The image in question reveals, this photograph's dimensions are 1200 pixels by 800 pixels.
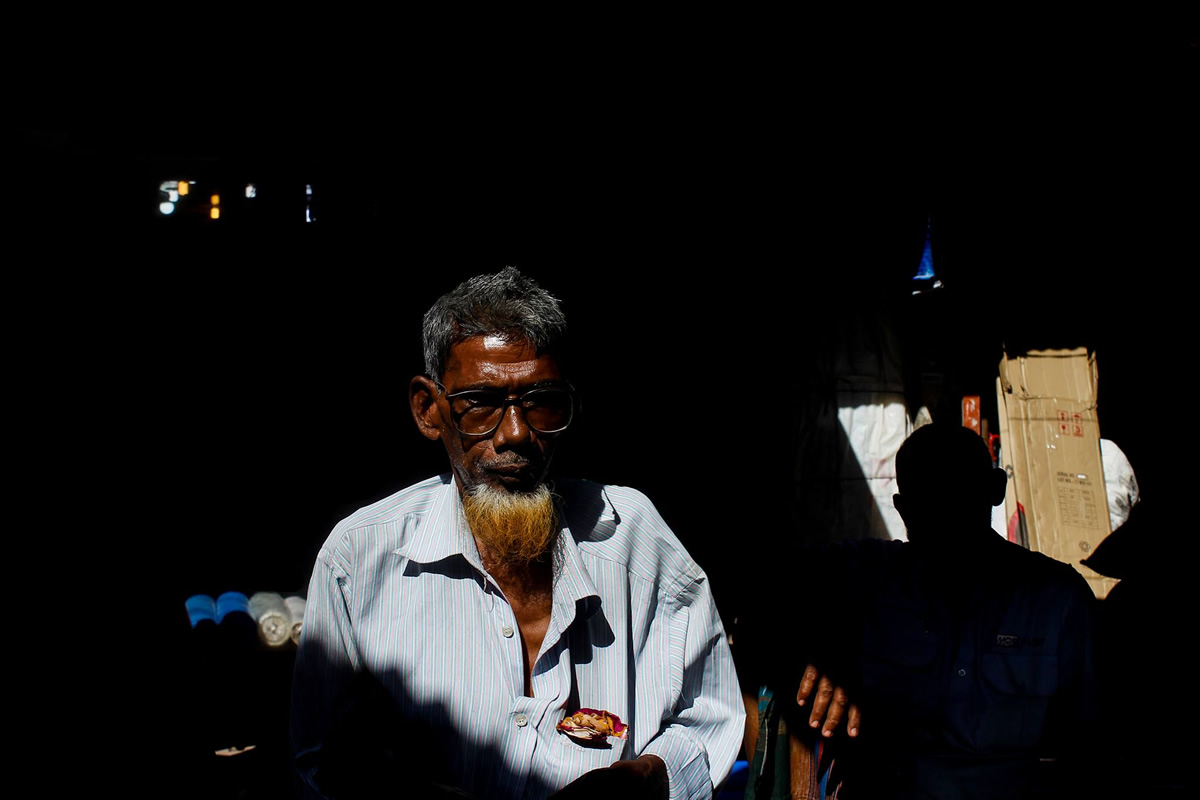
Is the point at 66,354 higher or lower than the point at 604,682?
higher

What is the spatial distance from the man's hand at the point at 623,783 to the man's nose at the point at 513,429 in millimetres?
687

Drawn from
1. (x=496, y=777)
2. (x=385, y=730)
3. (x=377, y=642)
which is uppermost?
(x=377, y=642)

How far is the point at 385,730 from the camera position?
4.67ft

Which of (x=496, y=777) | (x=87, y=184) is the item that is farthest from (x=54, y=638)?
(x=496, y=777)

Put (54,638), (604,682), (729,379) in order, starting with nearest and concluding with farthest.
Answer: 1. (604,682)
2. (54,638)
3. (729,379)

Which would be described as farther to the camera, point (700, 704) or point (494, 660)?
point (700, 704)

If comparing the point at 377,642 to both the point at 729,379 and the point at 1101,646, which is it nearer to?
the point at 1101,646

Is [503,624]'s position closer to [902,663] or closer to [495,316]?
[495,316]

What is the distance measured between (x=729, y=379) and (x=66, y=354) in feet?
11.7

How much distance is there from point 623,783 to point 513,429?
0.75 metres

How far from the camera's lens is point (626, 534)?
168cm

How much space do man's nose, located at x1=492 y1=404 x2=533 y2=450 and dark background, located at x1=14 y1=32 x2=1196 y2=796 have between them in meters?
1.62

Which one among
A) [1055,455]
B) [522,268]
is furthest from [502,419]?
[1055,455]

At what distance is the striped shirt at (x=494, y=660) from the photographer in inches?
57.5
